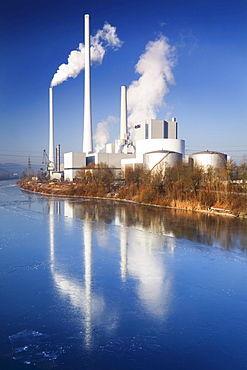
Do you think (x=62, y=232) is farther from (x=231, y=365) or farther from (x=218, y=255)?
(x=231, y=365)

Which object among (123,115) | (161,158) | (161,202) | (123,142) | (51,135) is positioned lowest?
(161,202)

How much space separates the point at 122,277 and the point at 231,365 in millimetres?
1930

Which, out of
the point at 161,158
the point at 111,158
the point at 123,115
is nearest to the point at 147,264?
the point at 161,158

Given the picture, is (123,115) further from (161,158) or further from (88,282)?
(88,282)

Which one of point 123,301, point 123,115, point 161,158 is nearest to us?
point 123,301

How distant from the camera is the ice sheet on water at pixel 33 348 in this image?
2383 mm

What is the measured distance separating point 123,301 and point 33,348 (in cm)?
108

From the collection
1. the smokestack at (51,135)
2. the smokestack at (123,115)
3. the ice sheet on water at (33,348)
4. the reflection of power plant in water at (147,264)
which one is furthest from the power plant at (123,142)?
the ice sheet on water at (33,348)

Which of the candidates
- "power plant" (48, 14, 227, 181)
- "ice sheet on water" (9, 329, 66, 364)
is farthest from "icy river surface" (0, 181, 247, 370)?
"power plant" (48, 14, 227, 181)

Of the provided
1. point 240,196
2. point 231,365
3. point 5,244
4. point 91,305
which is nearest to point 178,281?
point 91,305

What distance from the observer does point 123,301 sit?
11.0 ft

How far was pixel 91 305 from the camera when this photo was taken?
3.22 m

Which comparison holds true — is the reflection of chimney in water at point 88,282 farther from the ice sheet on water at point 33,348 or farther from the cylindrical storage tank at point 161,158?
the cylindrical storage tank at point 161,158

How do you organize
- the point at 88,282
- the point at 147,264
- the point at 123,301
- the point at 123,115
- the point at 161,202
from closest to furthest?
the point at 123,301 < the point at 88,282 < the point at 147,264 < the point at 161,202 < the point at 123,115
